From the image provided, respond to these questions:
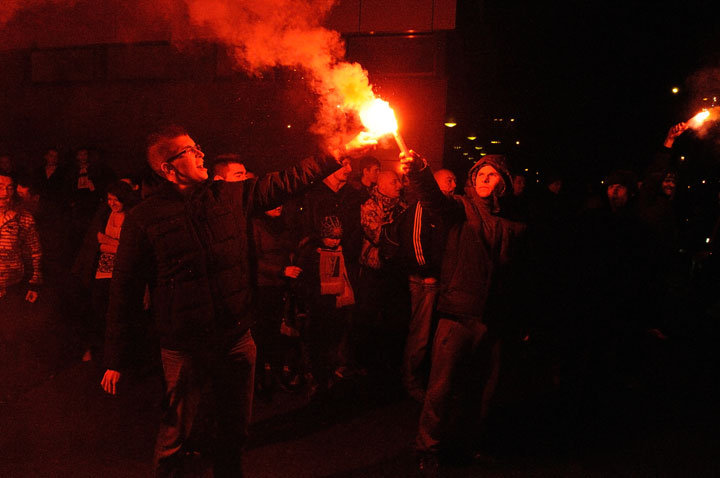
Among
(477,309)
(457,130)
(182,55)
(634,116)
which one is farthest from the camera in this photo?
(634,116)

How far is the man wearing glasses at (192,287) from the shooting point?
11.3 ft

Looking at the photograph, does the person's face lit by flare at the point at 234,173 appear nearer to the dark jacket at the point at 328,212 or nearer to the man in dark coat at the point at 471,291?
the dark jacket at the point at 328,212

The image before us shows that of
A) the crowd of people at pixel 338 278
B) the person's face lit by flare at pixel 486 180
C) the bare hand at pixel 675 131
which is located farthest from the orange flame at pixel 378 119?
the bare hand at pixel 675 131

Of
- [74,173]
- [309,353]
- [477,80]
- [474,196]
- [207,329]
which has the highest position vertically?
[477,80]

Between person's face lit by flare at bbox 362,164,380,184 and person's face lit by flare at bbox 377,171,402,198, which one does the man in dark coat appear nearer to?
person's face lit by flare at bbox 377,171,402,198

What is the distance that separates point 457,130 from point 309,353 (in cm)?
856

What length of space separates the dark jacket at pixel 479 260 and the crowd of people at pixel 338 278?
0.01 m

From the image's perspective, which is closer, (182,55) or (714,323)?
(714,323)

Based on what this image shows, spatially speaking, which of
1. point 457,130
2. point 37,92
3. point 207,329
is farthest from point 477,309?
point 37,92

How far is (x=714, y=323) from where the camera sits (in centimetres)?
908

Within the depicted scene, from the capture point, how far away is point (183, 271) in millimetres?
3432

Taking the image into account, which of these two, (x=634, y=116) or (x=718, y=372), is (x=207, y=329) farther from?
(x=634, y=116)

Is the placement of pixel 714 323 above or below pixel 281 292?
below

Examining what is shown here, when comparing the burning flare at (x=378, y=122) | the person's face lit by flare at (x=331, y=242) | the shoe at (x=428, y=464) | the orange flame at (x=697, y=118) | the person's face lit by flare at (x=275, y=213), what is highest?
the orange flame at (x=697, y=118)
